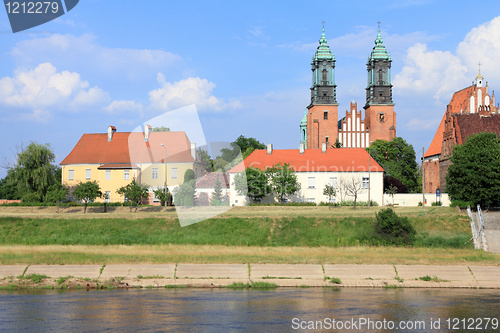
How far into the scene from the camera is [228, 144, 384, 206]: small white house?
63.2 m

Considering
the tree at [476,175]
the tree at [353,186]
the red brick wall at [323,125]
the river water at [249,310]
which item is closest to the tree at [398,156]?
the red brick wall at [323,125]

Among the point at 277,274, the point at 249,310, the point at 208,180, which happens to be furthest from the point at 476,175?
the point at 249,310

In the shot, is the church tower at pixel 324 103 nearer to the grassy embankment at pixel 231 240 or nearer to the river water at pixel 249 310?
the grassy embankment at pixel 231 240

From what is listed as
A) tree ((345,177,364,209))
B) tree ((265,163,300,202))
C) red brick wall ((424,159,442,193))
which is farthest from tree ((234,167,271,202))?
red brick wall ((424,159,442,193))

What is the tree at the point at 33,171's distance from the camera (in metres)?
61.9

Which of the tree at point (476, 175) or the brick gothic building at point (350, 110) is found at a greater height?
the brick gothic building at point (350, 110)

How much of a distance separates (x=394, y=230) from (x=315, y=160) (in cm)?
3297

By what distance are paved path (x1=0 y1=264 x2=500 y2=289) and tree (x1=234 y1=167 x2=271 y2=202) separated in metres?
35.6

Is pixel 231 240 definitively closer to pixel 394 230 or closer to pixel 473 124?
pixel 394 230

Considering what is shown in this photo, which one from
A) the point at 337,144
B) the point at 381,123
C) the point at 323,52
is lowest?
the point at 337,144

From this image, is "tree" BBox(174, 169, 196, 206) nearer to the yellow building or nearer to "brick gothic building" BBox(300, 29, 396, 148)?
the yellow building

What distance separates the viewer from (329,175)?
211 feet

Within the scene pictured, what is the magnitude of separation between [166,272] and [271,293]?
5398 mm

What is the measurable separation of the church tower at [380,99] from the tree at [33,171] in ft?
211
